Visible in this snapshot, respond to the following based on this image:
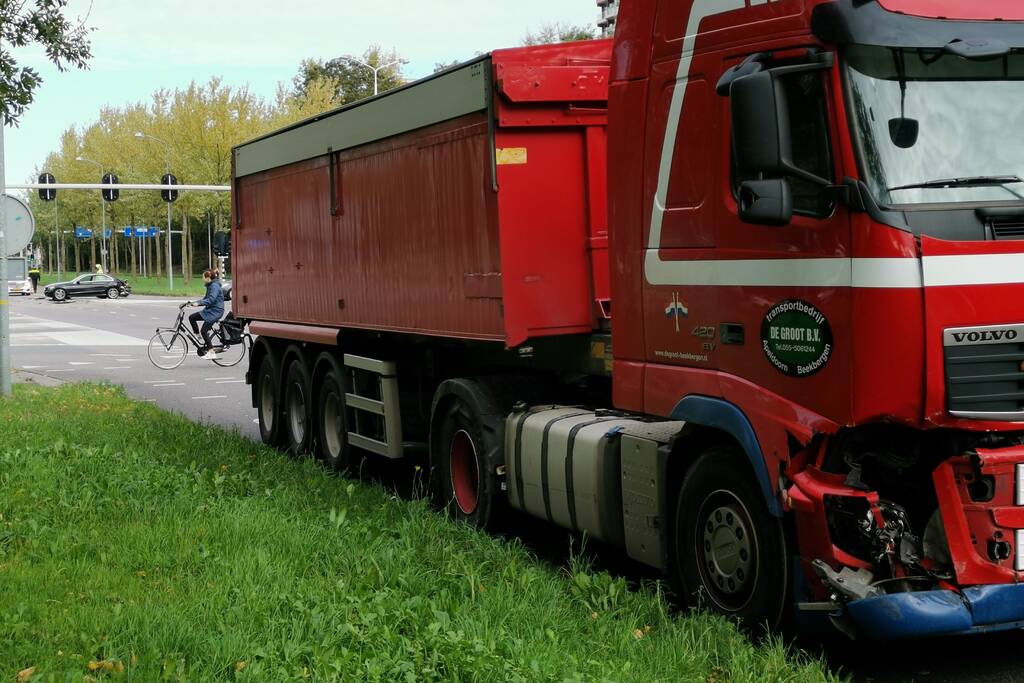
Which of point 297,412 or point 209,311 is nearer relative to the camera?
point 297,412

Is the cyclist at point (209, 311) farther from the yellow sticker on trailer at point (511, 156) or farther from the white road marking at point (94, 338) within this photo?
the yellow sticker on trailer at point (511, 156)

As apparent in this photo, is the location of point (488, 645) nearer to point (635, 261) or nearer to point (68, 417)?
point (635, 261)

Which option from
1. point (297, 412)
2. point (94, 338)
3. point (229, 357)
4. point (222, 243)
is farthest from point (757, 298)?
point (94, 338)

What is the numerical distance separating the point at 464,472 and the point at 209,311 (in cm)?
1551

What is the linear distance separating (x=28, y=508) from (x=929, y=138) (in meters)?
6.08

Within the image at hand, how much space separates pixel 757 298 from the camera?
5.75 metres

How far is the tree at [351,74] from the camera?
90875 millimetres

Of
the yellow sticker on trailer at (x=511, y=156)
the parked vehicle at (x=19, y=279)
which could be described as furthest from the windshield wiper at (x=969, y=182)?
the parked vehicle at (x=19, y=279)

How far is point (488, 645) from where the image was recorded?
17.3ft

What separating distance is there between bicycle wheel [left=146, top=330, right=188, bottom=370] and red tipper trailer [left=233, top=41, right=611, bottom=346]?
1288 centimetres

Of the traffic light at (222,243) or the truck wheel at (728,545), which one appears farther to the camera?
the traffic light at (222,243)

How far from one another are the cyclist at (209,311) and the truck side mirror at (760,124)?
19244 millimetres

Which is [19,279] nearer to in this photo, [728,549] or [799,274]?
[728,549]

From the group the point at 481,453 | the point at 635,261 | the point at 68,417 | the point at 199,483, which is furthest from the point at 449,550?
the point at 68,417
